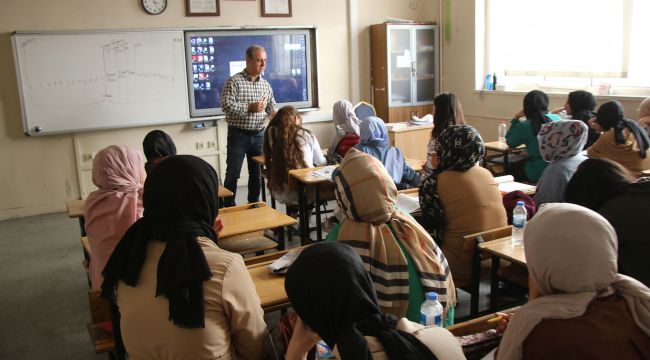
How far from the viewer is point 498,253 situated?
2.64m

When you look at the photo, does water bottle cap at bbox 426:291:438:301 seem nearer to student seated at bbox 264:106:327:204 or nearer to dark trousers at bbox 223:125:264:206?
student seated at bbox 264:106:327:204

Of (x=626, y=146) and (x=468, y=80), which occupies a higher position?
(x=468, y=80)

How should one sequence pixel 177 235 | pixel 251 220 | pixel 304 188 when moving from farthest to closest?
1. pixel 304 188
2. pixel 251 220
3. pixel 177 235

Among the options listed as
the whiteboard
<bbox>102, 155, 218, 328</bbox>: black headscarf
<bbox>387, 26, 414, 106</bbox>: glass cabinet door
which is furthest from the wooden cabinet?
<bbox>102, 155, 218, 328</bbox>: black headscarf

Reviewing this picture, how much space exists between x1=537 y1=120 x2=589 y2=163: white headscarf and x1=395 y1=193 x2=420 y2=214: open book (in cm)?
88

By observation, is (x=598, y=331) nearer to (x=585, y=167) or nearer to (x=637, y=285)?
(x=637, y=285)

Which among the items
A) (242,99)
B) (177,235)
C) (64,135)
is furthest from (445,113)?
(64,135)

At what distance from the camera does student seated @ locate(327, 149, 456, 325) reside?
2.06 metres

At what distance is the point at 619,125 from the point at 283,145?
104 inches

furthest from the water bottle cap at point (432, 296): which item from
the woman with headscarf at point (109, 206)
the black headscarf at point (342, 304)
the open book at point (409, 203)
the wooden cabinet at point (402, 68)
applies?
the wooden cabinet at point (402, 68)

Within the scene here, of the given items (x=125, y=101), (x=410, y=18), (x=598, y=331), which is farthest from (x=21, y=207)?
(x=598, y=331)

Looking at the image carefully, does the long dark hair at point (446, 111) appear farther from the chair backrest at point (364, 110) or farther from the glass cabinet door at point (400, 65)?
the glass cabinet door at point (400, 65)

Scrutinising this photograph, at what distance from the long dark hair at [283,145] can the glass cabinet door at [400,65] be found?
3424mm

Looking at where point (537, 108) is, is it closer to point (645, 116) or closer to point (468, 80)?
point (645, 116)
